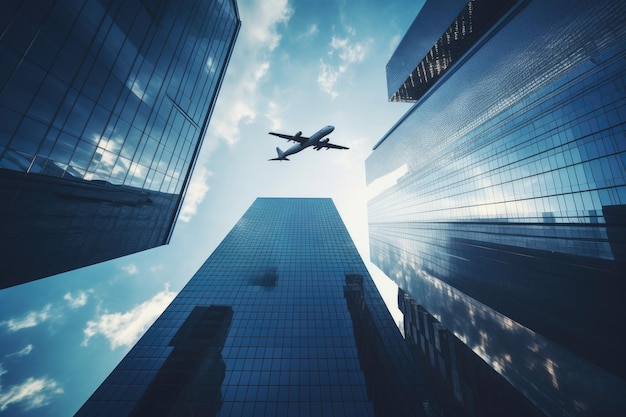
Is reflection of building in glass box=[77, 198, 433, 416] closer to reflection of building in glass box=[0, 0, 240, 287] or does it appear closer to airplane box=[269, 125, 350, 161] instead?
reflection of building in glass box=[0, 0, 240, 287]

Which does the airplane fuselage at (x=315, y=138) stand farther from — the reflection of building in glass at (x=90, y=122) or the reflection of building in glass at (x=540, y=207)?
the reflection of building in glass at (x=540, y=207)

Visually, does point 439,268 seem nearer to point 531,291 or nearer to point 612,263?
point 531,291

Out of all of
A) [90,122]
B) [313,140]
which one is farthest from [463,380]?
[90,122]

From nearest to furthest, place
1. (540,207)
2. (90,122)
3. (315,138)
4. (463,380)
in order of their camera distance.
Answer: (90,122) < (315,138) < (540,207) < (463,380)

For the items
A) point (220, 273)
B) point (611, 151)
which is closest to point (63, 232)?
point (220, 273)

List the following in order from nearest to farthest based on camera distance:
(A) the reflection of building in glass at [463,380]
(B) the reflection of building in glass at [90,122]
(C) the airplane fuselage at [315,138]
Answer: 1. (B) the reflection of building in glass at [90,122]
2. (C) the airplane fuselage at [315,138]
3. (A) the reflection of building in glass at [463,380]

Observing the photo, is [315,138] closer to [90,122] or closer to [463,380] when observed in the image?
[90,122]

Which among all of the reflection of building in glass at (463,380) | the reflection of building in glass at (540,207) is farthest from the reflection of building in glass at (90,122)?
the reflection of building in glass at (540,207)
